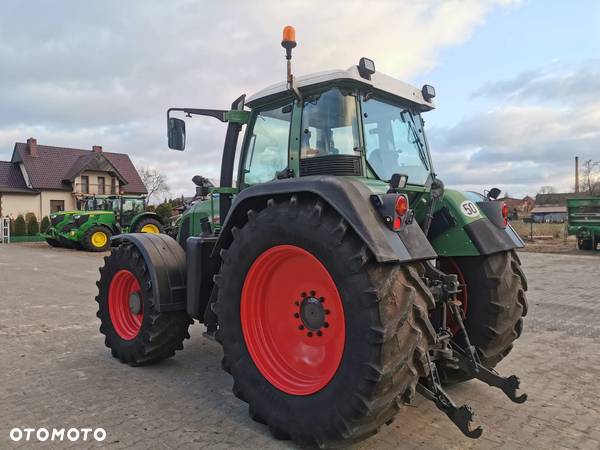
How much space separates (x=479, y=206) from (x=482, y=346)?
1147 millimetres

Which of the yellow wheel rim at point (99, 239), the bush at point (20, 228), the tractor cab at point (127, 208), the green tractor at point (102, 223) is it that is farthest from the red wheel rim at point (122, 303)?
the bush at point (20, 228)

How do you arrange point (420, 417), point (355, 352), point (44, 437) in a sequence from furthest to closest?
point (420, 417), point (44, 437), point (355, 352)

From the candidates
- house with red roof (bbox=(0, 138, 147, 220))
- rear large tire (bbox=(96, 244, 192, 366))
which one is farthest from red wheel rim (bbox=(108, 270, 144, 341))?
house with red roof (bbox=(0, 138, 147, 220))

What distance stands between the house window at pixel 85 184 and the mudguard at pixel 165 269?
4004 cm

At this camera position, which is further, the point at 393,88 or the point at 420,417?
the point at 393,88

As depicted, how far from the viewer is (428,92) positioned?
13.6 ft

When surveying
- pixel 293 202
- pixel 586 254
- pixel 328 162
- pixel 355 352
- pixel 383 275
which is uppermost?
pixel 328 162

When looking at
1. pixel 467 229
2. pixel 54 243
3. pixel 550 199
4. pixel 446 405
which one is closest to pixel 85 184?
pixel 54 243

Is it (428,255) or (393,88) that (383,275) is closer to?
(428,255)

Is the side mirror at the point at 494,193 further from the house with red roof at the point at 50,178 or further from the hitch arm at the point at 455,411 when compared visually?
the house with red roof at the point at 50,178

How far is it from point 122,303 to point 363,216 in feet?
10.2

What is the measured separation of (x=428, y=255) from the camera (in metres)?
2.78

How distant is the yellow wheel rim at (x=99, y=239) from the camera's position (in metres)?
19.9

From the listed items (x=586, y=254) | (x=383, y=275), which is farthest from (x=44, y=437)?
(x=586, y=254)
